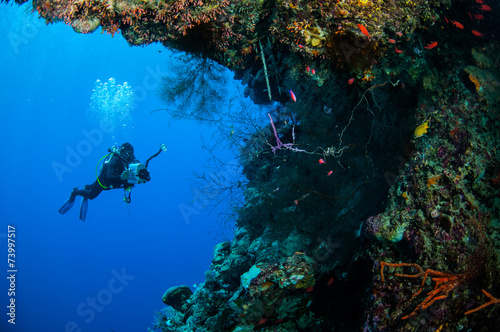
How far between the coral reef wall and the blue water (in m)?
51.5

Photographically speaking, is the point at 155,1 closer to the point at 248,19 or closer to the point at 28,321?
the point at 248,19

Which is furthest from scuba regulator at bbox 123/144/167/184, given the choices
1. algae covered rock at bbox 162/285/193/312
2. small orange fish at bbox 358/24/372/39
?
small orange fish at bbox 358/24/372/39

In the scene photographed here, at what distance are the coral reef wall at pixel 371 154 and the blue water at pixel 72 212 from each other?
169 feet

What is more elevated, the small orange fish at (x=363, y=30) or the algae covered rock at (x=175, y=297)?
the small orange fish at (x=363, y=30)

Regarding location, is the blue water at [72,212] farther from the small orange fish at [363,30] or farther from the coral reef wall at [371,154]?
the small orange fish at [363,30]

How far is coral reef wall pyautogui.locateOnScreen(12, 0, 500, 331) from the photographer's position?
87.7 inches

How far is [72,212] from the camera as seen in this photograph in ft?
269

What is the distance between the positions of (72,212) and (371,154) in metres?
102

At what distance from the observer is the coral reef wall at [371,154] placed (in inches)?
87.7

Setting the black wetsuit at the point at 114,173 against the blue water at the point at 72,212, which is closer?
the black wetsuit at the point at 114,173

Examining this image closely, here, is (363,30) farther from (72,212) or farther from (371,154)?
(72,212)

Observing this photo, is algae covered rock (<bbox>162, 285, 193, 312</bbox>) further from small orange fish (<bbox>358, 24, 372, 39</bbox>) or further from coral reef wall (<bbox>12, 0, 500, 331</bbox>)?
small orange fish (<bbox>358, 24, 372, 39</bbox>)

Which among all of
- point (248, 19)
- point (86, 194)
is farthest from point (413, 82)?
point (86, 194)

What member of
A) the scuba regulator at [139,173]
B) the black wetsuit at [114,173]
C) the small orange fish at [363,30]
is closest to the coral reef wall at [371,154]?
the small orange fish at [363,30]
